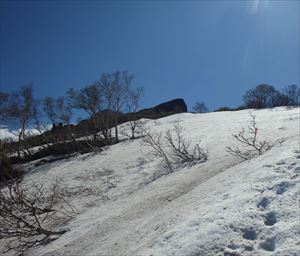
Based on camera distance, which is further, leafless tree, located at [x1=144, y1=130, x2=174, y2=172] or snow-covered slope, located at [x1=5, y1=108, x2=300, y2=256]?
leafless tree, located at [x1=144, y1=130, x2=174, y2=172]

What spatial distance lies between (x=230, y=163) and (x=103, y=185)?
5181 millimetres

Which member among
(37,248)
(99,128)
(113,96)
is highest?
(113,96)

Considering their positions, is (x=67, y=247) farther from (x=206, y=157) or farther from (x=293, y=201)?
(x=206, y=157)

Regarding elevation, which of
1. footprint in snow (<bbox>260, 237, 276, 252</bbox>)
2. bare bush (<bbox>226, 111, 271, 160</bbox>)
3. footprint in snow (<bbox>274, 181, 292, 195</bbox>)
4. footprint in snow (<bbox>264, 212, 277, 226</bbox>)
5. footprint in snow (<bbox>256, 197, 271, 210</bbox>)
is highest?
bare bush (<bbox>226, 111, 271, 160</bbox>)

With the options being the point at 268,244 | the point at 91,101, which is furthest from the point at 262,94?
the point at 268,244

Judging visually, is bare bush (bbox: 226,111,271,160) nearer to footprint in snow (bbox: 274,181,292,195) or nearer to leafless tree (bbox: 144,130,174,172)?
leafless tree (bbox: 144,130,174,172)

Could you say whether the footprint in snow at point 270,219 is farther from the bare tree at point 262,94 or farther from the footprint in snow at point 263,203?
the bare tree at point 262,94

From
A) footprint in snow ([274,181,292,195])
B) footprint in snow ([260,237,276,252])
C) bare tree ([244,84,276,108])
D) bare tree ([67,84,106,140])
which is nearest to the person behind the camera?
footprint in snow ([260,237,276,252])

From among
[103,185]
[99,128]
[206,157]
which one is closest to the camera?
[206,157]

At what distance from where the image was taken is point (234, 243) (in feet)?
12.7

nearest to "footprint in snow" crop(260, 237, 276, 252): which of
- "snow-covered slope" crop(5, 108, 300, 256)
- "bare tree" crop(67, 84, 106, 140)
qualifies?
"snow-covered slope" crop(5, 108, 300, 256)

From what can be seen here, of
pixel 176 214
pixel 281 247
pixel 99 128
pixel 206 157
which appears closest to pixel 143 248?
pixel 176 214

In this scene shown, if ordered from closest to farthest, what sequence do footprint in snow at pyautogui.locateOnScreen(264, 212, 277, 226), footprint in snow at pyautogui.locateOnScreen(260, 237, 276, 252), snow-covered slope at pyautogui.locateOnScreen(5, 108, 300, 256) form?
1. footprint in snow at pyautogui.locateOnScreen(260, 237, 276, 252)
2. snow-covered slope at pyautogui.locateOnScreen(5, 108, 300, 256)
3. footprint in snow at pyautogui.locateOnScreen(264, 212, 277, 226)

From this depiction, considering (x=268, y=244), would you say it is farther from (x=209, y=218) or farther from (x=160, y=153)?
(x=160, y=153)
